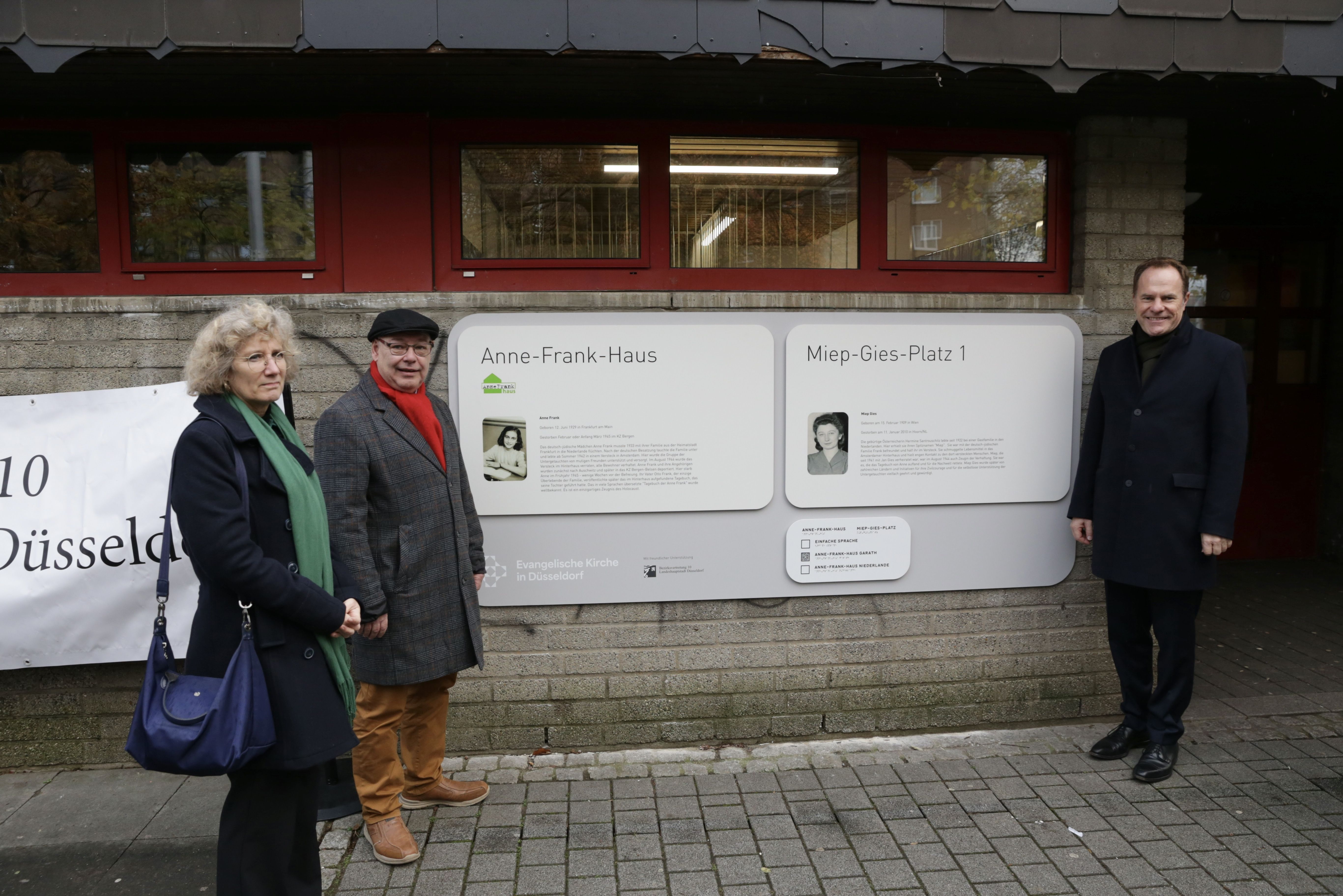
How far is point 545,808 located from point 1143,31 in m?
3.86

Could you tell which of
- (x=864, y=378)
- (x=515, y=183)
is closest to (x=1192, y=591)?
(x=864, y=378)

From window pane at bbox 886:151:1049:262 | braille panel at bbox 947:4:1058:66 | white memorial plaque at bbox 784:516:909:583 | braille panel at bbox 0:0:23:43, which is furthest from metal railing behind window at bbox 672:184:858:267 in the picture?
braille panel at bbox 0:0:23:43

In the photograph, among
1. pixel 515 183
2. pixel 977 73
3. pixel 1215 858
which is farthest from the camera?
pixel 515 183

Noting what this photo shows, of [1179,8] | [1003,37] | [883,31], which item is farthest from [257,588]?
[1179,8]

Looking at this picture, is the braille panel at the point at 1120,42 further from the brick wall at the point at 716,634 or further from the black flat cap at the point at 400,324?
the black flat cap at the point at 400,324

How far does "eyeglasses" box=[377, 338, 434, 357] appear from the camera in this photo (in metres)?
3.12

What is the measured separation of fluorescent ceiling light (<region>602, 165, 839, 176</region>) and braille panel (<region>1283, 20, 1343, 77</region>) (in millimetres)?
1823

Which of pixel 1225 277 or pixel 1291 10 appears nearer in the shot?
pixel 1291 10

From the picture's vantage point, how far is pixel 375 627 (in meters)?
3.04

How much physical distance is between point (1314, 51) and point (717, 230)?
8.12 feet

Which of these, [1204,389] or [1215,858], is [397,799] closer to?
[1215,858]

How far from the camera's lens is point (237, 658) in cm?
227

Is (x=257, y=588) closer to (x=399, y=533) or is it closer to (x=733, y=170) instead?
(x=399, y=533)

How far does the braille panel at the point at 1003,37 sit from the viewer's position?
10.8 feet
